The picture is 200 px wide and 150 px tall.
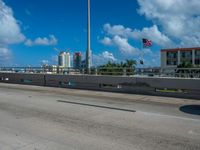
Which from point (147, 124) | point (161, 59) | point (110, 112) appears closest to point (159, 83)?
point (110, 112)

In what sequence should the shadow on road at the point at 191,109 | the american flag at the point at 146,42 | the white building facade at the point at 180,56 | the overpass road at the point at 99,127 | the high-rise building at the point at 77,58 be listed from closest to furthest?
the overpass road at the point at 99,127 → the shadow on road at the point at 191,109 → the high-rise building at the point at 77,58 → the american flag at the point at 146,42 → the white building facade at the point at 180,56

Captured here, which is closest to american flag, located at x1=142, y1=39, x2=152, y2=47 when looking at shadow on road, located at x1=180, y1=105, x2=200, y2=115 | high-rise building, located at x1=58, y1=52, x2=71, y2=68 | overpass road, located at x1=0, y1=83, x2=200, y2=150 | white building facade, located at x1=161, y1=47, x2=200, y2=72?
high-rise building, located at x1=58, y1=52, x2=71, y2=68

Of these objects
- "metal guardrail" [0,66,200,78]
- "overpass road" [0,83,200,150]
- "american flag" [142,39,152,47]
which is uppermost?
"american flag" [142,39,152,47]

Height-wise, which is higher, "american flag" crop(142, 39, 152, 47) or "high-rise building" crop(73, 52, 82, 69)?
"american flag" crop(142, 39, 152, 47)

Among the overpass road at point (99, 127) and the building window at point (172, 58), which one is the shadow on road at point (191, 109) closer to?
the overpass road at point (99, 127)

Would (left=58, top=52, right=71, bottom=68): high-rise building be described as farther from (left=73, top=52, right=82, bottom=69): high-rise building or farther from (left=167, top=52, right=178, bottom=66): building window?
(left=167, top=52, right=178, bottom=66): building window

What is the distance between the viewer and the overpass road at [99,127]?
573cm

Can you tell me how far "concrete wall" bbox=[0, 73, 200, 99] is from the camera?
13.5 meters

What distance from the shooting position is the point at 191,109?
1019 cm

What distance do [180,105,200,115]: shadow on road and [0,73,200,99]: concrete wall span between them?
2.43 m

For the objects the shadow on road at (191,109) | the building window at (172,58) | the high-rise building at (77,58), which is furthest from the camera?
the building window at (172,58)

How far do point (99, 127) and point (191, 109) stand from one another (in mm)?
4622

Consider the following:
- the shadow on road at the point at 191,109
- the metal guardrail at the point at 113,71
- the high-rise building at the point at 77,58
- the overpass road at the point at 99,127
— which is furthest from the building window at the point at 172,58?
the overpass road at the point at 99,127

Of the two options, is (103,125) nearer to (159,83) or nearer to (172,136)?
(172,136)
